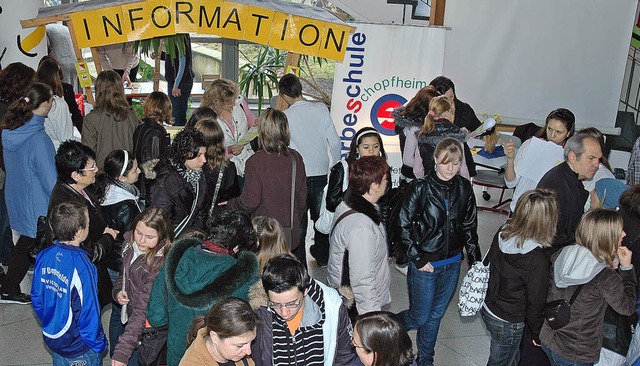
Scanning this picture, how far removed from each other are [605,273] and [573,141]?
1.14 metres

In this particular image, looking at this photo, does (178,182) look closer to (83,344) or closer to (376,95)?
(83,344)

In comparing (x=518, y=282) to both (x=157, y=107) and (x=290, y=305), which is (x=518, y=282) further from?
(x=157, y=107)

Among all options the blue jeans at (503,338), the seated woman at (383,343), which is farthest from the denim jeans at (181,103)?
the seated woman at (383,343)

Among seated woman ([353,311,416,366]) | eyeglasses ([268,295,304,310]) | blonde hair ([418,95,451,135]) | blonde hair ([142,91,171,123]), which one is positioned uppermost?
blonde hair ([418,95,451,135])

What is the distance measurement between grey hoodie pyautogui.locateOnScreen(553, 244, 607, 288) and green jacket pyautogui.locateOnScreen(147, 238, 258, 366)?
1602mm

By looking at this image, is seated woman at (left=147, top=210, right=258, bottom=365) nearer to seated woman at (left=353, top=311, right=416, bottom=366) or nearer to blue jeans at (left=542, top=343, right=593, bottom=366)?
seated woman at (left=353, top=311, right=416, bottom=366)

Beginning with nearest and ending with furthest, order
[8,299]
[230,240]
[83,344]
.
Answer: [230,240] < [83,344] < [8,299]

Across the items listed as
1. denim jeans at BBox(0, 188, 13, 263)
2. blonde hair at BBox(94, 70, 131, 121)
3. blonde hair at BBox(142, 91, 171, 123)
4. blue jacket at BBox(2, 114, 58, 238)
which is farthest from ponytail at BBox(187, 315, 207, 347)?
denim jeans at BBox(0, 188, 13, 263)

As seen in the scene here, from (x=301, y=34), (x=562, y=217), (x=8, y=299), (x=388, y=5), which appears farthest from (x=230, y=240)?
(x=388, y=5)

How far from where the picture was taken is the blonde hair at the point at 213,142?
4613 millimetres

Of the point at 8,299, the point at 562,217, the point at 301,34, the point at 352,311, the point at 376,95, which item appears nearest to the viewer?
the point at 352,311

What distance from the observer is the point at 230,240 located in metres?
3.21

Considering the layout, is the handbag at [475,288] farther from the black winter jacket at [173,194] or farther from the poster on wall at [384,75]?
the poster on wall at [384,75]

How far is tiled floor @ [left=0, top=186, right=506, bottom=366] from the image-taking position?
484cm
